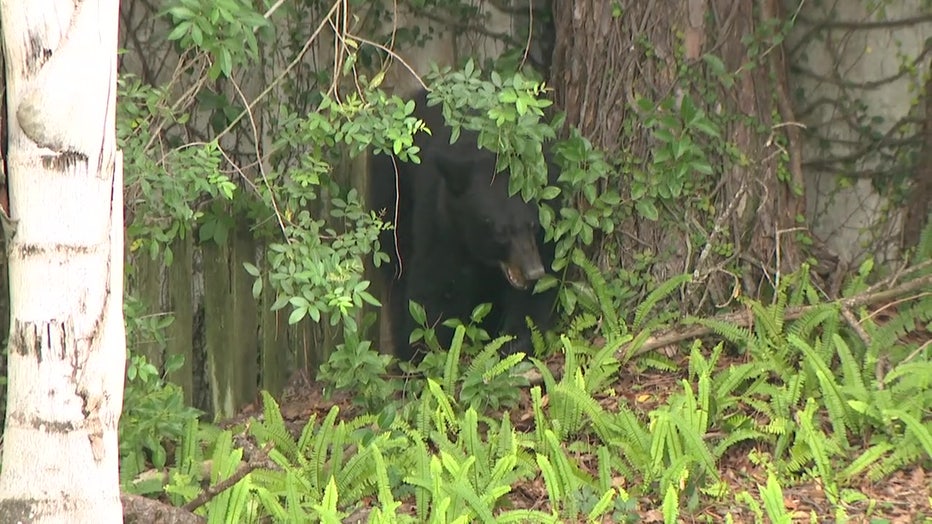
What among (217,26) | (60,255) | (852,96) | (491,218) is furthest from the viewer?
(852,96)

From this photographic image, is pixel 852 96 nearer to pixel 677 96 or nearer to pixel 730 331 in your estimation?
pixel 677 96

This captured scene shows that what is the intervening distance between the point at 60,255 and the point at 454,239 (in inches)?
115

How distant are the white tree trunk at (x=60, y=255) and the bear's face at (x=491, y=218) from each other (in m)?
2.55

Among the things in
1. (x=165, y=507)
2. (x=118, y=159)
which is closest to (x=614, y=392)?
(x=165, y=507)

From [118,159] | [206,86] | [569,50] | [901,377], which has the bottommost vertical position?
[901,377]

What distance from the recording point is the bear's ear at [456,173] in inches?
213

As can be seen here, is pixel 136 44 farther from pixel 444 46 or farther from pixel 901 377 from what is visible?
pixel 901 377

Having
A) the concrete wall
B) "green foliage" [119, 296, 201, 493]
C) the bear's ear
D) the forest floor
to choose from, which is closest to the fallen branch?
the forest floor

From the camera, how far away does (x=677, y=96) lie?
18.2ft

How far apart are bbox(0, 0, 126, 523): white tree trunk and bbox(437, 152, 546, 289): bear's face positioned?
2553mm

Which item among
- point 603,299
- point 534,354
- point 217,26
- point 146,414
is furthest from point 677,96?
point 146,414

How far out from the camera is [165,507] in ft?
12.1

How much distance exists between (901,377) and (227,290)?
3.18 meters

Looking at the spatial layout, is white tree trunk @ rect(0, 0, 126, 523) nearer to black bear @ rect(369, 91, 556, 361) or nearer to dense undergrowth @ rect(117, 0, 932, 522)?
Answer: dense undergrowth @ rect(117, 0, 932, 522)
